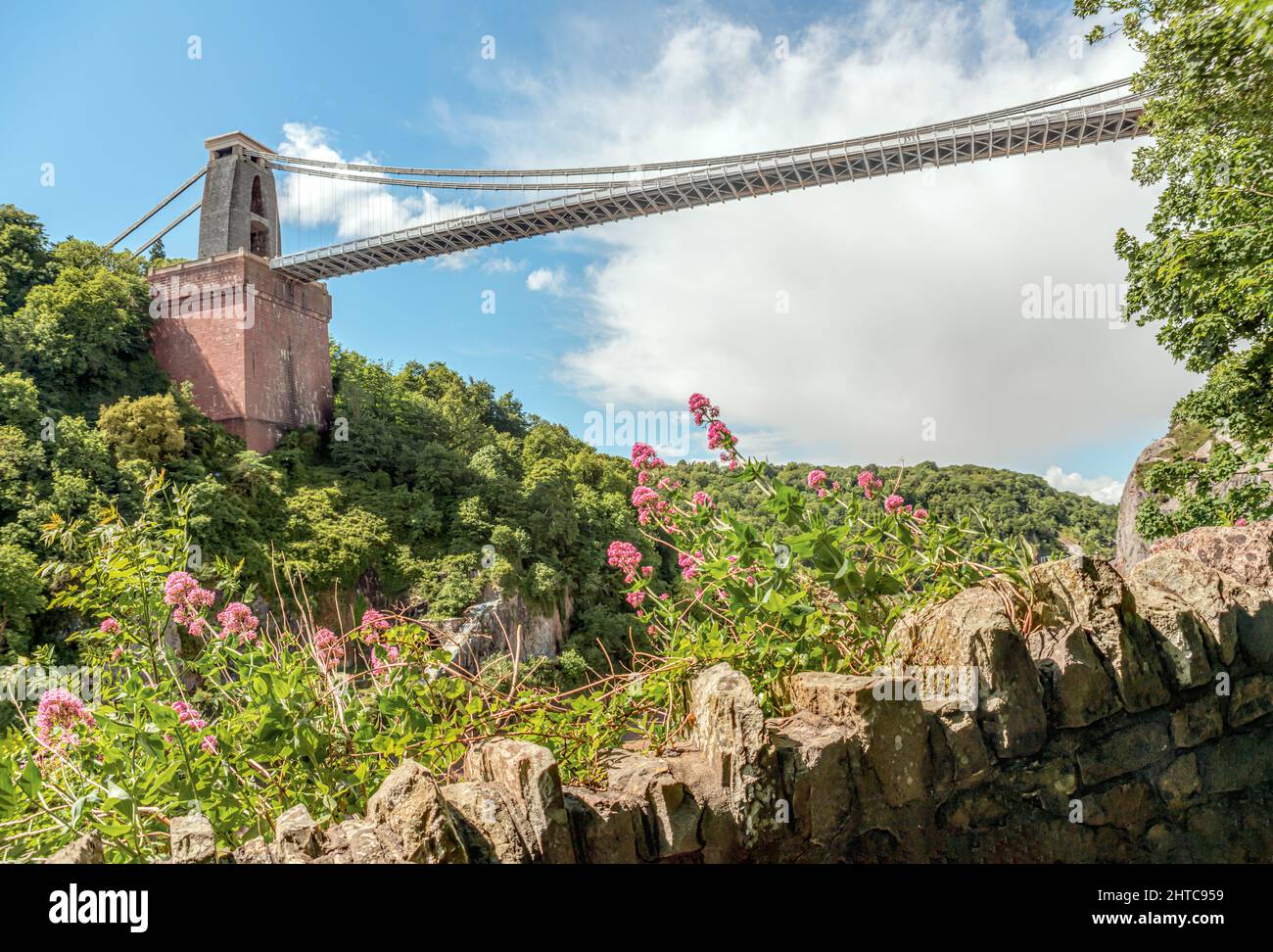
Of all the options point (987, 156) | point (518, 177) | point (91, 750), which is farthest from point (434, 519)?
point (91, 750)

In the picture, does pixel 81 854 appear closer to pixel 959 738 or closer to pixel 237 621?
pixel 237 621

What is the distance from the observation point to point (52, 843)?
1.29 meters

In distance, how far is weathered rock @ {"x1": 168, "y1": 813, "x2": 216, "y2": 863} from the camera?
104 centimetres

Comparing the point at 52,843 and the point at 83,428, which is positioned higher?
the point at 83,428

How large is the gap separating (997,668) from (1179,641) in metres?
0.60

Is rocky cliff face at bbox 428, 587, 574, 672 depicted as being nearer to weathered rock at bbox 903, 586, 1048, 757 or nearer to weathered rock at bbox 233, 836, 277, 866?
weathered rock at bbox 903, 586, 1048, 757

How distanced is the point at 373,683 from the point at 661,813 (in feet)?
2.48

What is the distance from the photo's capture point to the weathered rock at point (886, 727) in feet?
4.99

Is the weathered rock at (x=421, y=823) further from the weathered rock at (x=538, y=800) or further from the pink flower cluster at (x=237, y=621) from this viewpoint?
the pink flower cluster at (x=237, y=621)

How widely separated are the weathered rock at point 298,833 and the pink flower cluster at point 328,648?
58cm

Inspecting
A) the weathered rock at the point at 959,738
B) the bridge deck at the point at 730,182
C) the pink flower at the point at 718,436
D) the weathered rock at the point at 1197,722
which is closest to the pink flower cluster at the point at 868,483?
the pink flower at the point at 718,436

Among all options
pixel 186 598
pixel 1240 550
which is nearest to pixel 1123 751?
pixel 1240 550
